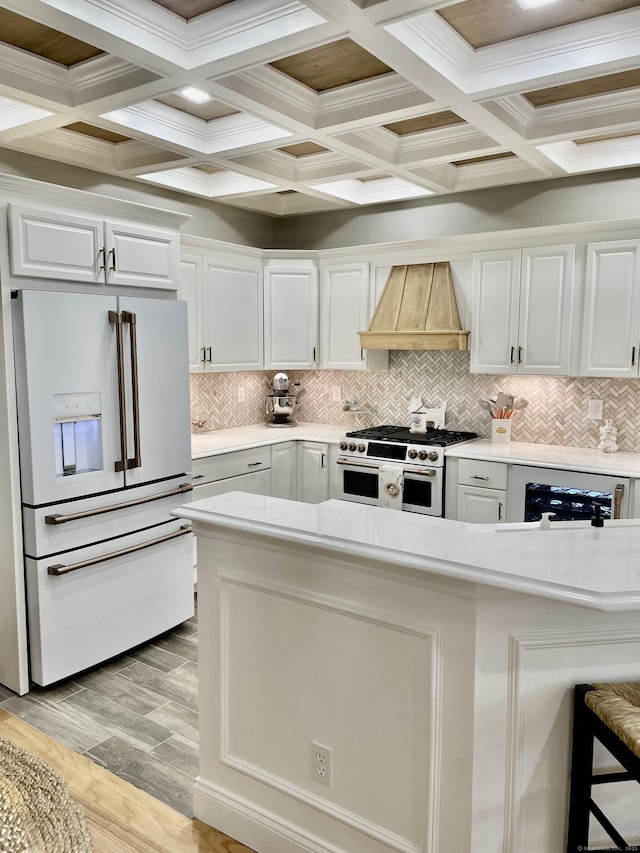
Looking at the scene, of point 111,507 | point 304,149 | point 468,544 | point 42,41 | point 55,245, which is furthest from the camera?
point 304,149

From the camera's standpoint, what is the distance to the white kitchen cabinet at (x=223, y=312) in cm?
457

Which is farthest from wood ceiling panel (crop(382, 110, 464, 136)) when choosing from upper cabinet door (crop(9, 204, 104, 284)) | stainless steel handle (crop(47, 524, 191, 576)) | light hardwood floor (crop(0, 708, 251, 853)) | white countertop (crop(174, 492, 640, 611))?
light hardwood floor (crop(0, 708, 251, 853))

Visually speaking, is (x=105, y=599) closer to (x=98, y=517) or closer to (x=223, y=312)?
(x=98, y=517)

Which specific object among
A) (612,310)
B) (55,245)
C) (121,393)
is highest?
(55,245)

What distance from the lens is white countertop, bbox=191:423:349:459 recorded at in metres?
4.45

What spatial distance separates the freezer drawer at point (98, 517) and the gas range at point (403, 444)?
1395 mm

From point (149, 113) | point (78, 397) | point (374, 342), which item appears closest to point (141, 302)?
point (78, 397)

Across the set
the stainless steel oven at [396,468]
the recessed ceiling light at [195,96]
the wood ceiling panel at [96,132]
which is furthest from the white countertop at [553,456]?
the wood ceiling panel at [96,132]

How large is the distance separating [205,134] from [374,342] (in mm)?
1945

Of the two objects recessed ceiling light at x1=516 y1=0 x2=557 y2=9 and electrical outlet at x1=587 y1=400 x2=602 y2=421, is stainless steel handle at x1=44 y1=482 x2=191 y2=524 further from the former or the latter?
recessed ceiling light at x1=516 y1=0 x2=557 y2=9

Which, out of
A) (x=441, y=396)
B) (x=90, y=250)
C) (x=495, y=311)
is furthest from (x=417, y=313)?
(x=90, y=250)

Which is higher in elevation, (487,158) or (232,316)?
(487,158)

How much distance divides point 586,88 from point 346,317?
2497mm

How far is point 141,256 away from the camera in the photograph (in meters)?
3.51
